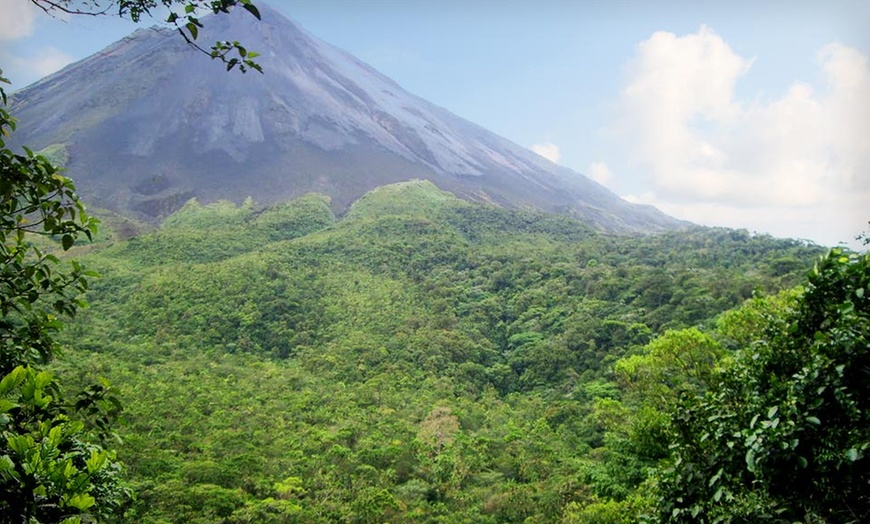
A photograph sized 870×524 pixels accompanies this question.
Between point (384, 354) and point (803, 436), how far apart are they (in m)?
22.9

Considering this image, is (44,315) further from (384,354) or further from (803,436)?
(384,354)

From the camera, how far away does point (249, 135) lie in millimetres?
63062

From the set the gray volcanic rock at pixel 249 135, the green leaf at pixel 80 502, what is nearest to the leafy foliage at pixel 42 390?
the green leaf at pixel 80 502

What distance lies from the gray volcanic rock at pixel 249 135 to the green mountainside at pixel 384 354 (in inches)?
394

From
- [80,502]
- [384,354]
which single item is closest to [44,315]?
[80,502]

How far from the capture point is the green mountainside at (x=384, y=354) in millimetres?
12570

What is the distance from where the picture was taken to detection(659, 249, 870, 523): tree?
7.28 feet

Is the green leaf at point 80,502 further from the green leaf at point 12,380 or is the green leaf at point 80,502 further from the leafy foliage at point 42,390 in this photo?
the green leaf at point 12,380

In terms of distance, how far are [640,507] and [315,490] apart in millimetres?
8801

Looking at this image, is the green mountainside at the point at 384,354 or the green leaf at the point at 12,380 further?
the green mountainside at the point at 384,354

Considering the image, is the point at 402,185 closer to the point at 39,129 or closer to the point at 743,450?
the point at 39,129

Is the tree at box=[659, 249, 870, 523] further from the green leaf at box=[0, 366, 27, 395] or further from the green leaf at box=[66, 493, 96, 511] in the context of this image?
the green leaf at box=[0, 366, 27, 395]

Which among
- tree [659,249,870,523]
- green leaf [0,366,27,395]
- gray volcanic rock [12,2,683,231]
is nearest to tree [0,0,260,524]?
green leaf [0,366,27,395]

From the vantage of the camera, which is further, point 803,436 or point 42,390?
point 803,436
